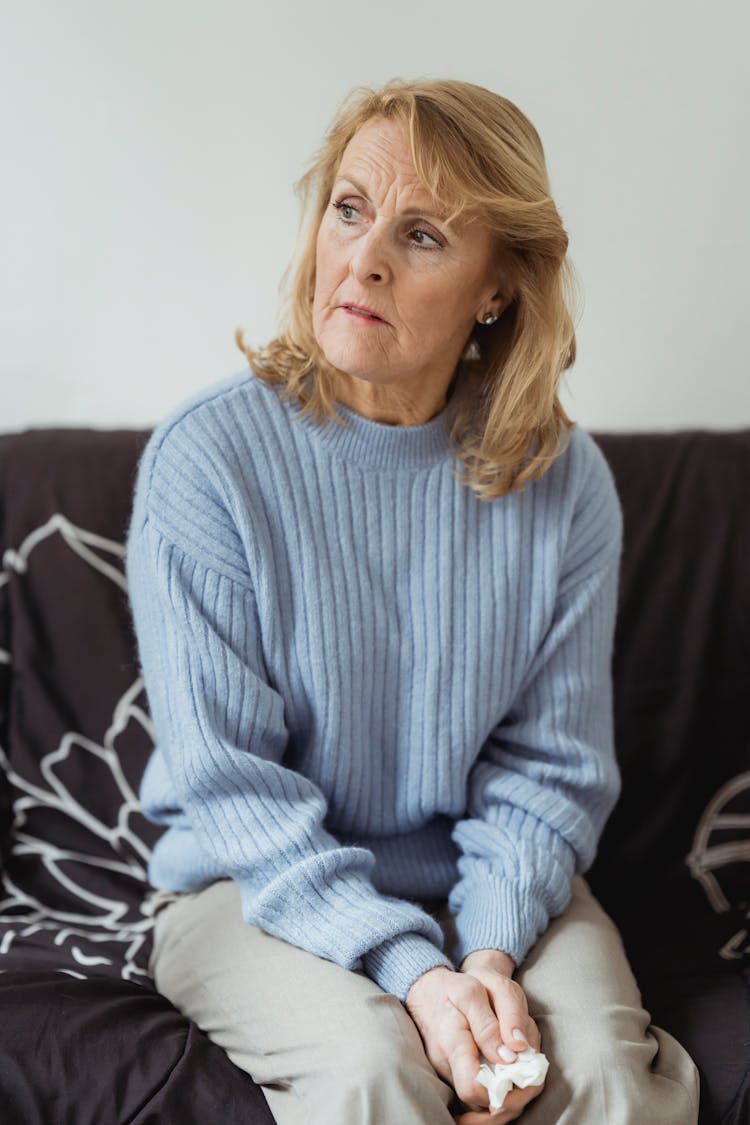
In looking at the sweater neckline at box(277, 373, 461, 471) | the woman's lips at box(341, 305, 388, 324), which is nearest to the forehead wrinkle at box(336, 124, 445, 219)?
the woman's lips at box(341, 305, 388, 324)

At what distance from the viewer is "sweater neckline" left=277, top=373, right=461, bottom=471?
4.50ft

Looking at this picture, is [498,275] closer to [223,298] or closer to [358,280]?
[358,280]

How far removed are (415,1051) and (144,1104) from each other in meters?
0.28

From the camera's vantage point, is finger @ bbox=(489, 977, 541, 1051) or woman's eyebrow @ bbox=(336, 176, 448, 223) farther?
woman's eyebrow @ bbox=(336, 176, 448, 223)

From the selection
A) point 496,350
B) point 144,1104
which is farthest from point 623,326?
point 144,1104

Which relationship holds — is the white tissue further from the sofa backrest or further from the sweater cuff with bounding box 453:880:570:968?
the sofa backrest

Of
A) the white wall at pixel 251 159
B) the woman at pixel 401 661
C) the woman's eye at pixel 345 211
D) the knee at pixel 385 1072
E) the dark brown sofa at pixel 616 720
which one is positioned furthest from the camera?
the white wall at pixel 251 159

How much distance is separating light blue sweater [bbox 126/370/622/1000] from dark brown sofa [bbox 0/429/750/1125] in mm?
178

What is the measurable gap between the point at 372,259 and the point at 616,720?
834 millimetres

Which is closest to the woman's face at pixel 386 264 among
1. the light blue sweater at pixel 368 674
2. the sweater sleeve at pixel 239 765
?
the light blue sweater at pixel 368 674

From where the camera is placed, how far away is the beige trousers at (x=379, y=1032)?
3.63ft

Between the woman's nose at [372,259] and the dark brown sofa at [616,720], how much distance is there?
0.56 meters

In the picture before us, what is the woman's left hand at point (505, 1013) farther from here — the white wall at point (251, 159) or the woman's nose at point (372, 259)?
the white wall at point (251, 159)

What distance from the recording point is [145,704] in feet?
5.50
